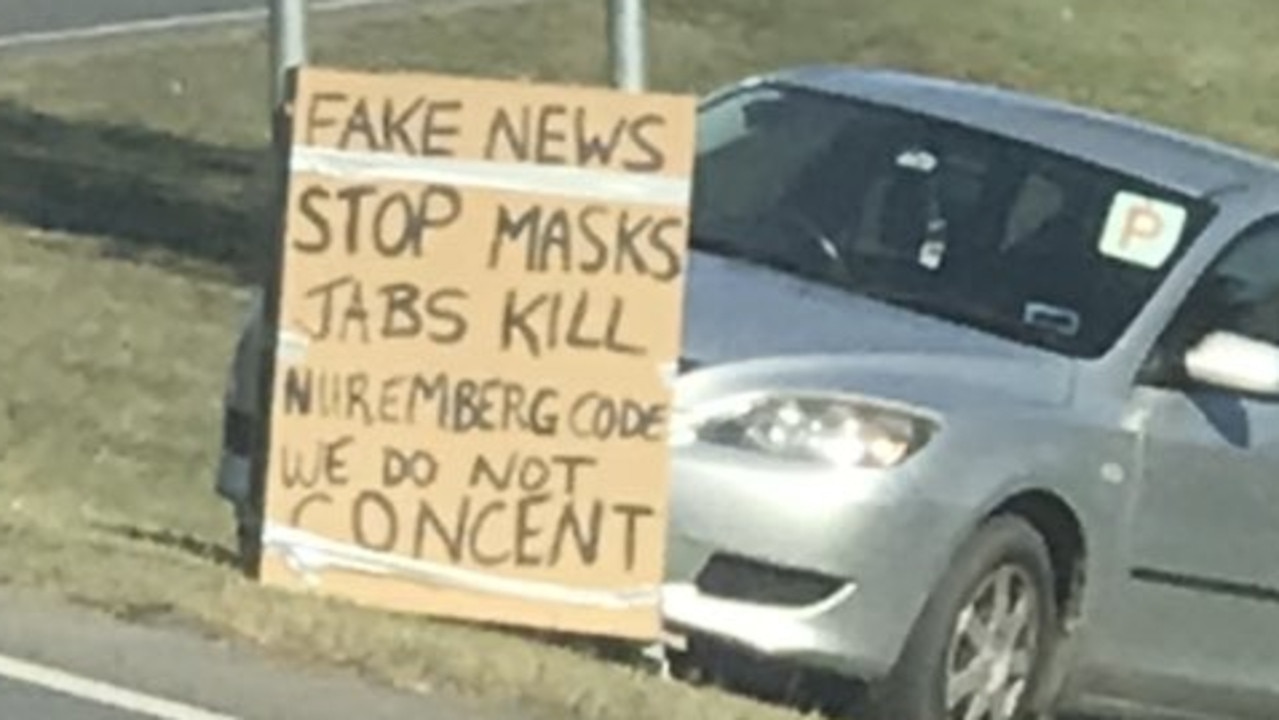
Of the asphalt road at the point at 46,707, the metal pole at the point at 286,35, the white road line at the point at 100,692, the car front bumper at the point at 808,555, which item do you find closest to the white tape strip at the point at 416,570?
the car front bumper at the point at 808,555

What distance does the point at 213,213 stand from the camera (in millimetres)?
19859

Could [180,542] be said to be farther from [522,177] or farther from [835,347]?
[835,347]

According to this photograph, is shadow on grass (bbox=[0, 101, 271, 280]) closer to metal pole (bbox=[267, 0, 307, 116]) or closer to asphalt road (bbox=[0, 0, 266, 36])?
asphalt road (bbox=[0, 0, 266, 36])

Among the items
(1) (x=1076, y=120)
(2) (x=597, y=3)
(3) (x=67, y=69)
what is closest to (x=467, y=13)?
(2) (x=597, y=3)

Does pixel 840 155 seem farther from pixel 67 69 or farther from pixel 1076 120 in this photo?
pixel 67 69

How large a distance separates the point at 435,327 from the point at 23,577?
110 cm

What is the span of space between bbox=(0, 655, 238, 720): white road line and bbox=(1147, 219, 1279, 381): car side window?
8.78ft

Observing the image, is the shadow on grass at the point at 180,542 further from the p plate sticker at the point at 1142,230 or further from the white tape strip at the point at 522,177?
the p plate sticker at the point at 1142,230

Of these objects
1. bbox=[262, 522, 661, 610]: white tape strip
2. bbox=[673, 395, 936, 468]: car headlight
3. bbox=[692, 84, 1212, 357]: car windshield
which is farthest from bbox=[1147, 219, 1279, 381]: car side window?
bbox=[262, 522, 661, 610]: white tape strip

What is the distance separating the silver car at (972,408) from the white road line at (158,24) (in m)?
13.9

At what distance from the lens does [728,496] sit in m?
9.48

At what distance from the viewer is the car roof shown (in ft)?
35.4

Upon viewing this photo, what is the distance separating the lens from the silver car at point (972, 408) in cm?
948

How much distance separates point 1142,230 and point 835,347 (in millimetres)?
1224
